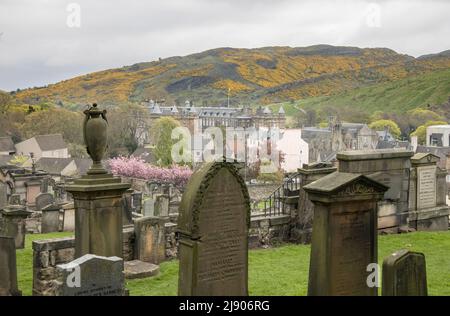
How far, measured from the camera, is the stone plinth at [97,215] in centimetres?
1018

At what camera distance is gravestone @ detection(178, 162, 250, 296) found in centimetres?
810

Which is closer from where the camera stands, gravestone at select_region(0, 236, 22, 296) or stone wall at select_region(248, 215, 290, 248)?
gravestone at select_region(0, 236, 22, 296)

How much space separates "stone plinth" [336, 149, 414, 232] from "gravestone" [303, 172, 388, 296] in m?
5.49

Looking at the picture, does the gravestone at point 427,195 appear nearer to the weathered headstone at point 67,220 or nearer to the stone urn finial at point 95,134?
the stone urn finial at point 95,134

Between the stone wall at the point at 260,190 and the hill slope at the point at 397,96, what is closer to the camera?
the stone wall at the point at 260,190

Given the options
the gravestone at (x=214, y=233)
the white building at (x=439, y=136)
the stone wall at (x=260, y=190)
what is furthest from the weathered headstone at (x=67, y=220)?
the white building at (x=439, y=136)

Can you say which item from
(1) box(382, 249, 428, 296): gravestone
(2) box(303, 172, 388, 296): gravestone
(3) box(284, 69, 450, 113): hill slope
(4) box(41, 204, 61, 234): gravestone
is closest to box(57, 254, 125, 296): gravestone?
(2) box(303, 172, 388, 296): gravestone

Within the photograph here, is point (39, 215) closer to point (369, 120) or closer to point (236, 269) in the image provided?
point (236, 269)

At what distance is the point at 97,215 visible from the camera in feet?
33.8

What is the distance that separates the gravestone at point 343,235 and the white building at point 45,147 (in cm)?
6851

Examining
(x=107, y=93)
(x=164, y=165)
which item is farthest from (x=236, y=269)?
(x=107, y=93)

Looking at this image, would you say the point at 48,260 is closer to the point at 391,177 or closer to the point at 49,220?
the point at 49,220

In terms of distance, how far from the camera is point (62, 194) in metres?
32.1

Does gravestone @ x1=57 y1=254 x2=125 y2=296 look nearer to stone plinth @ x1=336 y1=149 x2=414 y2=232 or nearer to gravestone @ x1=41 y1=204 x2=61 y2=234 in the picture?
stone plinth @ x1=336 y1=149 x2=414 y2=232
